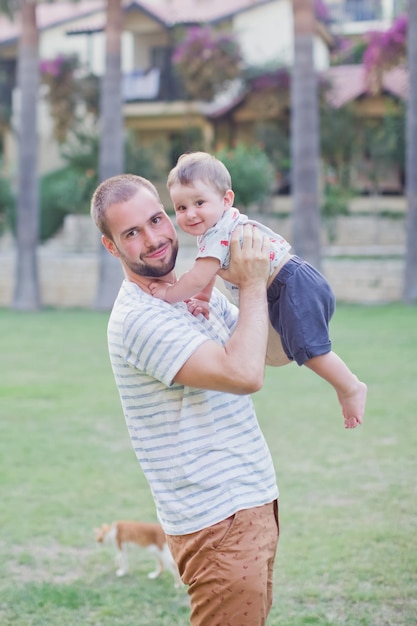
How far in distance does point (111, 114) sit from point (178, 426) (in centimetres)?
1998

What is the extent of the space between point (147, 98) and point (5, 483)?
2713 cm

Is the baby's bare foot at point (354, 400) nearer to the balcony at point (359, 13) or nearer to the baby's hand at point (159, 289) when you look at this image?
the baby's hand at point (159, 289)

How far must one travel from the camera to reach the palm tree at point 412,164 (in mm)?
20266

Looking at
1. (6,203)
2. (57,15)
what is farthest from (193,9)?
(6,203)

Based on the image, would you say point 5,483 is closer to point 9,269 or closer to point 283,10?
point 9,269

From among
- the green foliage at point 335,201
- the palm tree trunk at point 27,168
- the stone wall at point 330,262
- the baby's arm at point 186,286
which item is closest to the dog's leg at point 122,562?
the baby's arm at point 186,286

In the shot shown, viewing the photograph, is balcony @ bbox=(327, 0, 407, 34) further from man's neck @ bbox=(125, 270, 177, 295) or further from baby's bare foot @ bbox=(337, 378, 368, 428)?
man's neck @ bbox=(125, 270, 177, 295)

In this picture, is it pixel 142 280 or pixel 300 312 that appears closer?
pixel 142 280

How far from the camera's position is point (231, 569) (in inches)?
116

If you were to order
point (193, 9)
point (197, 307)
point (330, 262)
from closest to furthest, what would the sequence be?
1. point (197, 307)
2. point (330, 262)
3. point (193, 9)

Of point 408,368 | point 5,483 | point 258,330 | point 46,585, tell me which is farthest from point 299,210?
point 258,330

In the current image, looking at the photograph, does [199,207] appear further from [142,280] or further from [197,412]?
[197,412]

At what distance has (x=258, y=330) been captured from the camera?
9.48 ft

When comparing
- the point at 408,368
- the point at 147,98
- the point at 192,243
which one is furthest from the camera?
the point at 147,98
